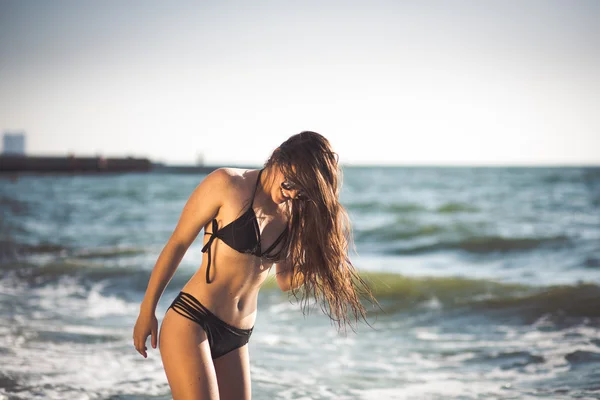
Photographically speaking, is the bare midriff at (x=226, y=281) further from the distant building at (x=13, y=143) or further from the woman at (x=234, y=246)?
the distant building at (x=13, y=143)

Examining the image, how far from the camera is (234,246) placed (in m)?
2.56

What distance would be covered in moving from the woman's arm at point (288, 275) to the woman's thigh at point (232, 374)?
35 cm

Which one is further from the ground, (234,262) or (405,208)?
(234,262)

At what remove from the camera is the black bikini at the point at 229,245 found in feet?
8.36

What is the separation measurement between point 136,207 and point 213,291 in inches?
1120

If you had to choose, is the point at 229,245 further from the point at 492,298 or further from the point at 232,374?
the point at 492,298

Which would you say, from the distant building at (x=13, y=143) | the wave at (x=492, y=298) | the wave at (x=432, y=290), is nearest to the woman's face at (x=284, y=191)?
the wave at (x=432, y=290)

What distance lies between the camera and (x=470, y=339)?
23.8 feet

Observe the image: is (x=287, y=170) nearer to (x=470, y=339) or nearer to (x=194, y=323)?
(x=194, y=323)

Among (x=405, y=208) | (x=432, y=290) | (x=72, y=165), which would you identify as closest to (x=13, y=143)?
(x=72, y=165)

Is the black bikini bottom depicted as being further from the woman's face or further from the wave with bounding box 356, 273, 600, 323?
the wave with bounding box 356, 273, 600, 323

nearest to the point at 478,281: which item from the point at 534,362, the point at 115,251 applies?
the point at 534,362

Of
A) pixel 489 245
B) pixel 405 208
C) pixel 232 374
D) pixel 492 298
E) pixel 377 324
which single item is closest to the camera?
pixel 232 374

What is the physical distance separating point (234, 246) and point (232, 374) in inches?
25.0
